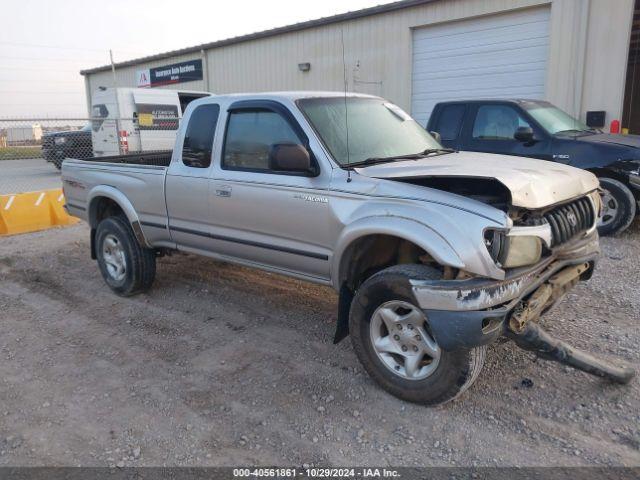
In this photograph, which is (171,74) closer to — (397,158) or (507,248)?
(397,158)

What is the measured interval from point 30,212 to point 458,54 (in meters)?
10.2

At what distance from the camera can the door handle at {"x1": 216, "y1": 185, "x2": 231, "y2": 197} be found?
4.42m

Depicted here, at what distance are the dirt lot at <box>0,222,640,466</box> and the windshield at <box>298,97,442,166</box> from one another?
5.11 ft

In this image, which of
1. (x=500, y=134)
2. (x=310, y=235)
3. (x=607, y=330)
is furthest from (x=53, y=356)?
(x=500, y=134)

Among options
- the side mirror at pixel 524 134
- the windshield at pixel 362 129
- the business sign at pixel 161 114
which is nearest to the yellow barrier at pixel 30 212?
the business sign at pixel 161 114

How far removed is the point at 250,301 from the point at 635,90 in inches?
770

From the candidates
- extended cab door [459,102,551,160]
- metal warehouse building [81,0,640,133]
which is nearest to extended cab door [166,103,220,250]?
metal warehouse building [81,0,640,133]

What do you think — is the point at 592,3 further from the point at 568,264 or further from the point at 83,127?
the point at 83,127

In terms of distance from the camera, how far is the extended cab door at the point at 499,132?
25.2 ft

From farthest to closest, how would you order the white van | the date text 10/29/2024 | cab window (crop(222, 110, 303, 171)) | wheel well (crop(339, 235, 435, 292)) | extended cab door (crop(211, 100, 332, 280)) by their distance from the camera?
1. the white van
2. cab window (crop(222, 110, 303, 171))
3. extended cab door (crop(211, 100, 332, 280))
4. wheel well (crop(339, 235, 435, 292))
5. the date text 10/29/2024

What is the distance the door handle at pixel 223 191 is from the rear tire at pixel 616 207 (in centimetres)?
517

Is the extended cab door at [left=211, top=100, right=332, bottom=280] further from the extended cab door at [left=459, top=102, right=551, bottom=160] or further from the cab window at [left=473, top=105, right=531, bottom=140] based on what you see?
the cab window at [left=473, top=105, right=531, bottom=140]

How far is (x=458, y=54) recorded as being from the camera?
13.3 meters

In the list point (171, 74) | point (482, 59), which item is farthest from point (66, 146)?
point (482, 59)
